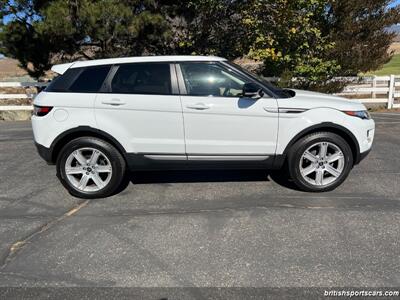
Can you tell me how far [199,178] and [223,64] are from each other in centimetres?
169

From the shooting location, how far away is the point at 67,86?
4461 mm

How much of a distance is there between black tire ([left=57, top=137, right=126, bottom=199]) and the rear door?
18cm

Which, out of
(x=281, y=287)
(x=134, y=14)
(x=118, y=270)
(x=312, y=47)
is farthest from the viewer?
(x=312, y=47)

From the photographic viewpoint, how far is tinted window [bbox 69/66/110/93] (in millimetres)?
4422

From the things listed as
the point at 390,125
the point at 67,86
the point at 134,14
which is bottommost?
the point at 390,125

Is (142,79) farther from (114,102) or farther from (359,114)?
(359,114)

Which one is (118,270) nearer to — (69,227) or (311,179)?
(69,227)

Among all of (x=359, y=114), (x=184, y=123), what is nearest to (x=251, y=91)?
(x=184, y=123)

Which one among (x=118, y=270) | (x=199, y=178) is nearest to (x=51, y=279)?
(x=118, y=270)

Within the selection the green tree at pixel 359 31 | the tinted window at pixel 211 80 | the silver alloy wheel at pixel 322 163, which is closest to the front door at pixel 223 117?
the tinted window at pixel 211 80

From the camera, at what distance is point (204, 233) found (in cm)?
364

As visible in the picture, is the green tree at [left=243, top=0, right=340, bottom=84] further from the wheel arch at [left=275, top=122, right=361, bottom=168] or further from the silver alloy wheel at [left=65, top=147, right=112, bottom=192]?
the silver alloy wheel at [left=65, top=147, right=112, bottom=192]

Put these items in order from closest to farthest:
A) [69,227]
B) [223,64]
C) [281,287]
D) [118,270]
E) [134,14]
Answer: [281,287]
[118,270]
[69,227]
[223,64]
[134,14]

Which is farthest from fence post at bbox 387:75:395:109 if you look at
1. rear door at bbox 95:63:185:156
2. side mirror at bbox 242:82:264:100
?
rear door at bbox 95:63:185:156
